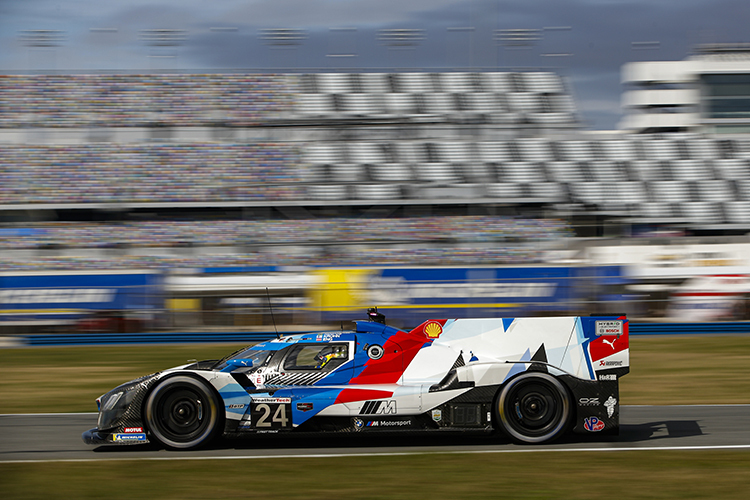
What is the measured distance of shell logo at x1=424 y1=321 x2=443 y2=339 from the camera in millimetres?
6699

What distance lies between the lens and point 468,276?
744 inches

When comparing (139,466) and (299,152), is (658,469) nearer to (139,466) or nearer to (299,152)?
(139,466)

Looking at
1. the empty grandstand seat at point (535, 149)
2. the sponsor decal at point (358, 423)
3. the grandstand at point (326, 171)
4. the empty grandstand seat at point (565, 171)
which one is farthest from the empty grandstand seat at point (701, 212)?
the sponsor decal at point (358, 423)

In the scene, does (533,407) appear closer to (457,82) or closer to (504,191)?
(504,191)

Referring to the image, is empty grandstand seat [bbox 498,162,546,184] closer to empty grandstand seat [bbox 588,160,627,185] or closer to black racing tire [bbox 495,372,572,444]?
empty grandstand seat [bbox 588,160,627,185]

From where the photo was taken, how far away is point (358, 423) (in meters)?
6.31

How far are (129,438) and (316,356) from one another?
172 centimetres

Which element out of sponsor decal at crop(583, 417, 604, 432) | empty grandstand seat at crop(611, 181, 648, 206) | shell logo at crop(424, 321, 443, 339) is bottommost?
sponsor decal at crop(583, 417, 604, 432)

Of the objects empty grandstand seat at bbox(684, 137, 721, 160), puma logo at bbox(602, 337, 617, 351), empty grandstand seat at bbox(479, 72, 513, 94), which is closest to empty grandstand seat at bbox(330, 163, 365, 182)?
empty grandstand seat at bbox(479, 72, 513, 94)

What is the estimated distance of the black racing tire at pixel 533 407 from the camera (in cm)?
638

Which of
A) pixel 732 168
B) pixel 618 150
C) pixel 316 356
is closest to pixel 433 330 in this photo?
pixel 316 356

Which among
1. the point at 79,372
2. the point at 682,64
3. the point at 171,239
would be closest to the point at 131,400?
the point at 79,372

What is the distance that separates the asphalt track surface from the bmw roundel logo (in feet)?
2.17

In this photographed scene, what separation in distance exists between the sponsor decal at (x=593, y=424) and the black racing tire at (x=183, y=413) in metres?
3.11
